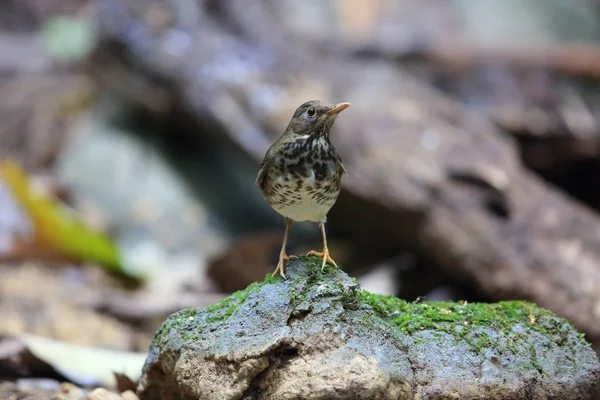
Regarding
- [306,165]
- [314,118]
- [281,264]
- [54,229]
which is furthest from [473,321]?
[54,229]

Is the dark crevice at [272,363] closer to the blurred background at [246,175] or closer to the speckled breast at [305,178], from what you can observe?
the speckled breast at [305,178]

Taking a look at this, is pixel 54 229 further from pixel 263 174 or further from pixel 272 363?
pixel 272 363

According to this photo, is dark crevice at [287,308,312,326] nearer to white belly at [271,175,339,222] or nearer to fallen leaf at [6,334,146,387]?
white belly at [271,175,339,222]

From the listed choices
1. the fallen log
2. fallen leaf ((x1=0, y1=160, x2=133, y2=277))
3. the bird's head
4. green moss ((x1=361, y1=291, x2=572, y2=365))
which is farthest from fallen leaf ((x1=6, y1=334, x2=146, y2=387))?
the fallen log

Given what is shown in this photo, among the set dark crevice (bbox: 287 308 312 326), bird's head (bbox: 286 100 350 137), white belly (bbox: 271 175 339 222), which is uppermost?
bird's head (bbox: 286 100 350 137)

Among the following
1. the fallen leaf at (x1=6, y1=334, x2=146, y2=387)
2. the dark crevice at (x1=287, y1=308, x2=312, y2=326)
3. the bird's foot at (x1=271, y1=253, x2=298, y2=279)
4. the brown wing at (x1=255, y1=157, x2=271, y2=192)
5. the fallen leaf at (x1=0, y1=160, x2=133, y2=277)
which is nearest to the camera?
the dark crevice at (x1=287, y1=308, x2=312, y2=326)

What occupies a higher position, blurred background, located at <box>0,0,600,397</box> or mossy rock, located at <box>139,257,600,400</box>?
blurred background, located at <box>0,0,600,397</box>
